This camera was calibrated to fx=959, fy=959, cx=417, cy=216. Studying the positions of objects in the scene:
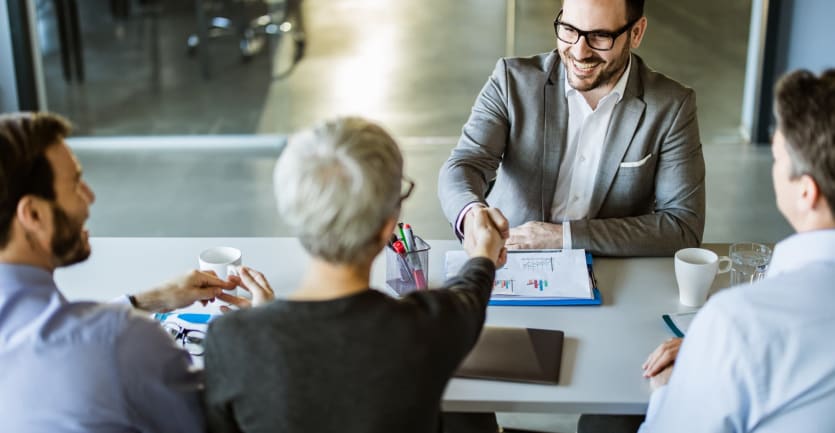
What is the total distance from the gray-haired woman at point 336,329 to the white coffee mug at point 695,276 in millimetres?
748

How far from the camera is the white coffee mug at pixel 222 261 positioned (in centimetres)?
199

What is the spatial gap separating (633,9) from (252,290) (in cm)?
118

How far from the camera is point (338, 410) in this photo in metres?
1.32

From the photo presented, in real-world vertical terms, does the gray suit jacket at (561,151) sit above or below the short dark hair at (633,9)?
below

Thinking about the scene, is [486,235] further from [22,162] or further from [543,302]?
[22,162]

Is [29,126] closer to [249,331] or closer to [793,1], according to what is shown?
[249,331]

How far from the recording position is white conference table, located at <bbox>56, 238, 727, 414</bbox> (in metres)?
1.64

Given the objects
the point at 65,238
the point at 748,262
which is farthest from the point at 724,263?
the point at 65,238

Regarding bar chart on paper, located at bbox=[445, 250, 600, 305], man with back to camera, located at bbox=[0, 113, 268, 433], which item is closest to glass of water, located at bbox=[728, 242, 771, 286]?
bar chart on paper, located at bbox=[445, 250, 600, 305]

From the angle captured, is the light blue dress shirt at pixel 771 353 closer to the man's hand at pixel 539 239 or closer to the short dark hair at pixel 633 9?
the man's hand at pixel 539 239

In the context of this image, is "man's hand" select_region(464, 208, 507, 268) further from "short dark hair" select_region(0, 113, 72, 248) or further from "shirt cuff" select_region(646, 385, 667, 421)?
"short dark hair" select_region(0, 113, 72, 248)

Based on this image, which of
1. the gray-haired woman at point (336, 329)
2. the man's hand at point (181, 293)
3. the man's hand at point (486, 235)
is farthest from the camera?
the man's hand at point (181, 293)

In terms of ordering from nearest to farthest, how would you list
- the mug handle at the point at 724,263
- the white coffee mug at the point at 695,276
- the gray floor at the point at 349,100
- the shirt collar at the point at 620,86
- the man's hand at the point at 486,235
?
the man's hand at the point at 486,235 → the white coffee mug at the point at 695,276 → the mug handle at the point at 724,263 → the shirt collar at the point at 620,86 → the gray floor at the point at 349,100

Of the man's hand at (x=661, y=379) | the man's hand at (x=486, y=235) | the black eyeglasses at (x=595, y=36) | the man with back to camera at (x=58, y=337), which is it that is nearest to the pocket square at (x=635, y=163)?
the black eyeglasses at (x=595, y=36)
